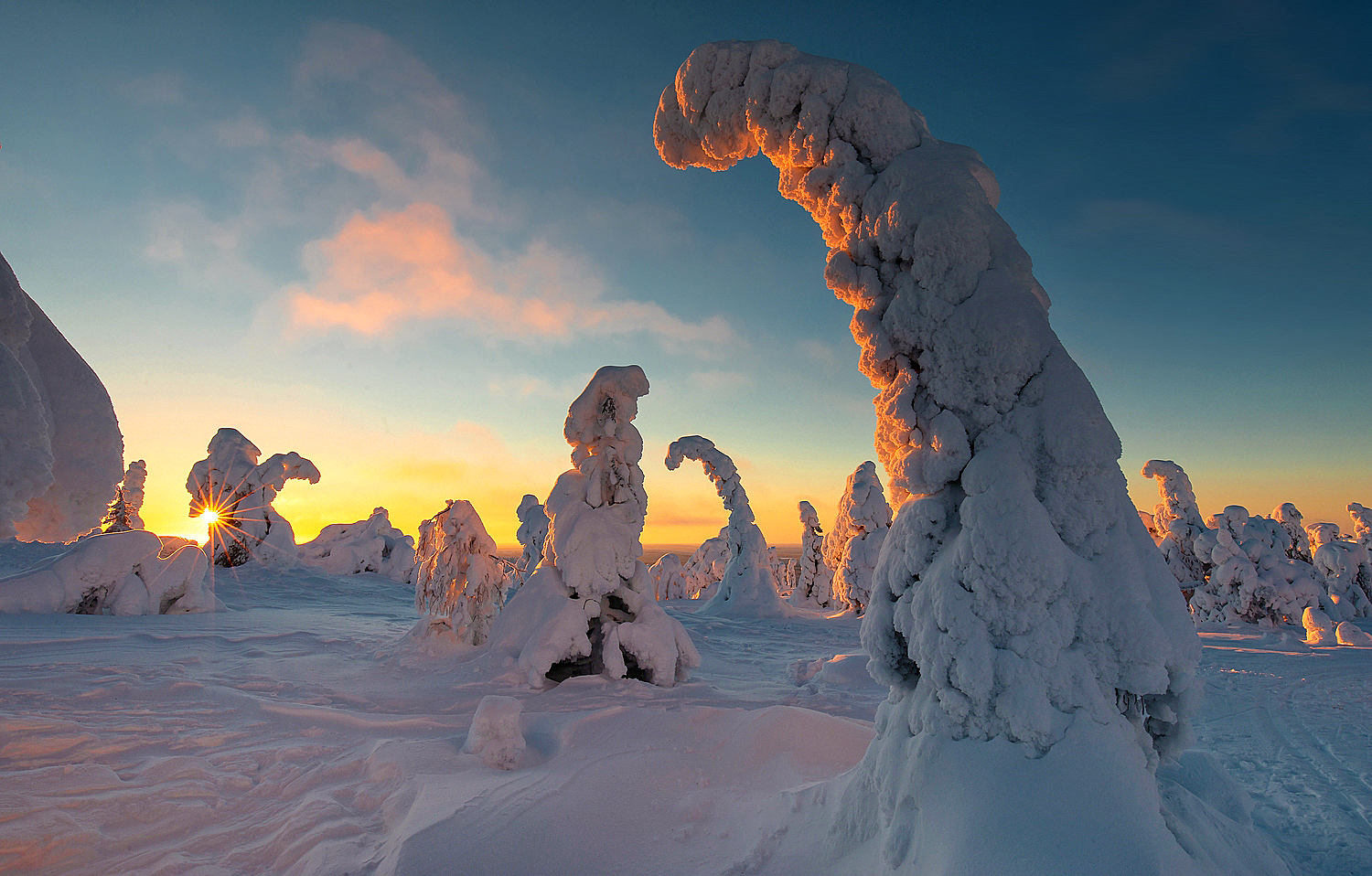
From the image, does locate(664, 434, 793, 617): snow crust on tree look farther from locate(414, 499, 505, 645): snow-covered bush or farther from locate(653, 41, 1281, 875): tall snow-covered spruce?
locate(653, 41, 1281, 875): tall snow-covered spruce

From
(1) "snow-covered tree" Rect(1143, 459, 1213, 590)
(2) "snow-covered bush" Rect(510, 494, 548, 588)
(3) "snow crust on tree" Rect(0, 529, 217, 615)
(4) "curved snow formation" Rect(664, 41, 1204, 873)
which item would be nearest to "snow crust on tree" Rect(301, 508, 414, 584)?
(2) "snow-covered bush" Rect(510, 494, 548, 588)

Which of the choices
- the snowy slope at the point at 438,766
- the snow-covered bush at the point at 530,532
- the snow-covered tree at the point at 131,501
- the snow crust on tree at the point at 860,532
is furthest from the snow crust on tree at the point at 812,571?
the snow-covered tree at the point at 131,501

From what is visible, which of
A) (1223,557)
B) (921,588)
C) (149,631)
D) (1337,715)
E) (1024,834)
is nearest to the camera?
(1024,834)

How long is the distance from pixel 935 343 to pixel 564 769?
3897 mm

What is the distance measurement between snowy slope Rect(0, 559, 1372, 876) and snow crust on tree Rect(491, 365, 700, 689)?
46 cm

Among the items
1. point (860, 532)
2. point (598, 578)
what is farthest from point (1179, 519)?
point (598, 578)

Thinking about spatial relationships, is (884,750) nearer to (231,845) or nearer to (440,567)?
(231,845)

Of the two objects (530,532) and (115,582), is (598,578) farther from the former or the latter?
(530,532)

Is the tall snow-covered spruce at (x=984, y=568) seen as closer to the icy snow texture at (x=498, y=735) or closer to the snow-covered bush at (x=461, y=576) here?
the icy snow texture at (x=498, y=735)

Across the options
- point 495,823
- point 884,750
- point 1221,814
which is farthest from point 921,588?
point 495,823

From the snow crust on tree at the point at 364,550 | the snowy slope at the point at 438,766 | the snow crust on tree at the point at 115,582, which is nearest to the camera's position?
the snowy slope at the point at 438,766

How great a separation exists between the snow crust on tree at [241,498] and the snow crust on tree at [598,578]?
1483 centimetres

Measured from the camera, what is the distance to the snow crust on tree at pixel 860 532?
17.5 m

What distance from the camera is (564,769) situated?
4.17 m
